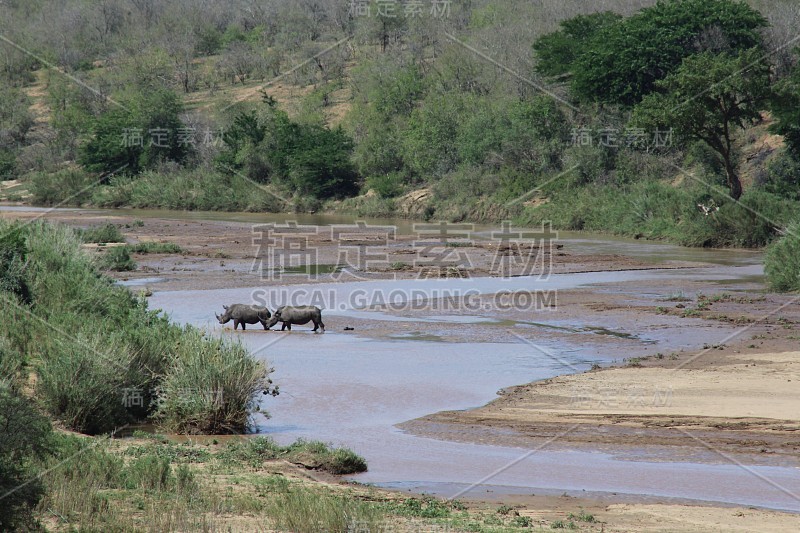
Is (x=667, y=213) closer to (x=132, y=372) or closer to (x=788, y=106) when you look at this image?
(x=788, y=106)

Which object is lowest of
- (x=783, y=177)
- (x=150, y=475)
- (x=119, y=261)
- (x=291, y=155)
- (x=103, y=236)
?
(x=150, y=475)

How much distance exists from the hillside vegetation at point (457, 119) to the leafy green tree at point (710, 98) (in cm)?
9

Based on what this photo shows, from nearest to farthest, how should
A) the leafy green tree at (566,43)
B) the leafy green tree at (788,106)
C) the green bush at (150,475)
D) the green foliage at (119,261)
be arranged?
the green bush at (150,475) → the green foliage at (119,261) → the leafy green tree at (788,106) → the leafy green tree at (566,43)

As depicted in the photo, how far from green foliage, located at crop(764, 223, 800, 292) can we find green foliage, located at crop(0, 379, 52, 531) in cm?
1970

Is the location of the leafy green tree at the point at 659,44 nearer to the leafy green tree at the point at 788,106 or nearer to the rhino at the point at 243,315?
the leafy green tree at the point at 788,106

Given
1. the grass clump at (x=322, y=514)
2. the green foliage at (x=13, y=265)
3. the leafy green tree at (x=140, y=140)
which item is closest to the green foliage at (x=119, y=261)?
the green foliage at (x=13, y=265)

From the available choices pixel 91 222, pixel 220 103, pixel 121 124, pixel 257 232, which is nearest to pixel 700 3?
pixel 257 232

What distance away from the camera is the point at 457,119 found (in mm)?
58188

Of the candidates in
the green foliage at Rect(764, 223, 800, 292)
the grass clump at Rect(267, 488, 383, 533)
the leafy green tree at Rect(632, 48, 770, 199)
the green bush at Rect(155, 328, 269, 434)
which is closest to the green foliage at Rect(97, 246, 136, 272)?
the green foliage at Rect(764, 223, 800, 292)

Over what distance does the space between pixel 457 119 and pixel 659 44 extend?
14.8 metres

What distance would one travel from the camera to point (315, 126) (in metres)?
64.5

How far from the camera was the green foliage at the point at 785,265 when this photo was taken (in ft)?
78.5

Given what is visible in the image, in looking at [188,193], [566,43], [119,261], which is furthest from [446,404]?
[188,193]

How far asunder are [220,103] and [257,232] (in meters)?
38.6
